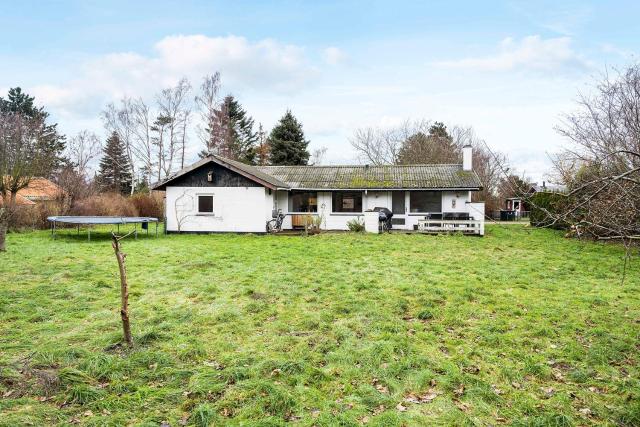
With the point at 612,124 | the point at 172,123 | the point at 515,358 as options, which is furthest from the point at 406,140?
the point at 515,358

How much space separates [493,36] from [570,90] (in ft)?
19.6

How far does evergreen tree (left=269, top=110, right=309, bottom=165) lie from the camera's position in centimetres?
3891

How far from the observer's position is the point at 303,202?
22.8 meters

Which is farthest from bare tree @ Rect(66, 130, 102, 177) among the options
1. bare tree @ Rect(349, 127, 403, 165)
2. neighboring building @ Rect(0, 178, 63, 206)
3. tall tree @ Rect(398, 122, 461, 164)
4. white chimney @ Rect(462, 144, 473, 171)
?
tall tree @ Rect(398, 122, 461, 164)

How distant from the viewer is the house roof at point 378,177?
21.2 metres

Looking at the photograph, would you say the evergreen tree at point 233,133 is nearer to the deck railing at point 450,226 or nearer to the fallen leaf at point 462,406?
the deck railing at point 450,226

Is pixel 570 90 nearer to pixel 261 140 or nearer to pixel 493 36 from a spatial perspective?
pixel 493 36

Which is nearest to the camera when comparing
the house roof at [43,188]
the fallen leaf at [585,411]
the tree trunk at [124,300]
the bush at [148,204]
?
the fallen leaf at [585,411]

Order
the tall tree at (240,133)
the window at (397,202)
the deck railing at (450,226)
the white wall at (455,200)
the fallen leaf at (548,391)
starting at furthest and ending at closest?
1. the tall tree at (240,133)
2. the window at (397,202)
3. the white wall at (455,200)
4. the deck railing at (450,226)
5. the fallen leaf at (548,391)

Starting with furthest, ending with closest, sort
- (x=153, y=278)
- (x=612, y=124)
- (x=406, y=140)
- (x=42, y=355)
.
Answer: (x=406, y=140), (x=612, y=124), (x=153, y=278), (x=42, y=355)

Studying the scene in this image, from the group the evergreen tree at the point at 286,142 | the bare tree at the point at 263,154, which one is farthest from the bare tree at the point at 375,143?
the bare tree at the point at 263,154

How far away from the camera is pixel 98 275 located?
9.09 meters

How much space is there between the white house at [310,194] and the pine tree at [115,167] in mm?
24036

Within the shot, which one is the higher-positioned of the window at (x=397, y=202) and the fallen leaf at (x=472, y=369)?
the window at (x=397, y=202)
